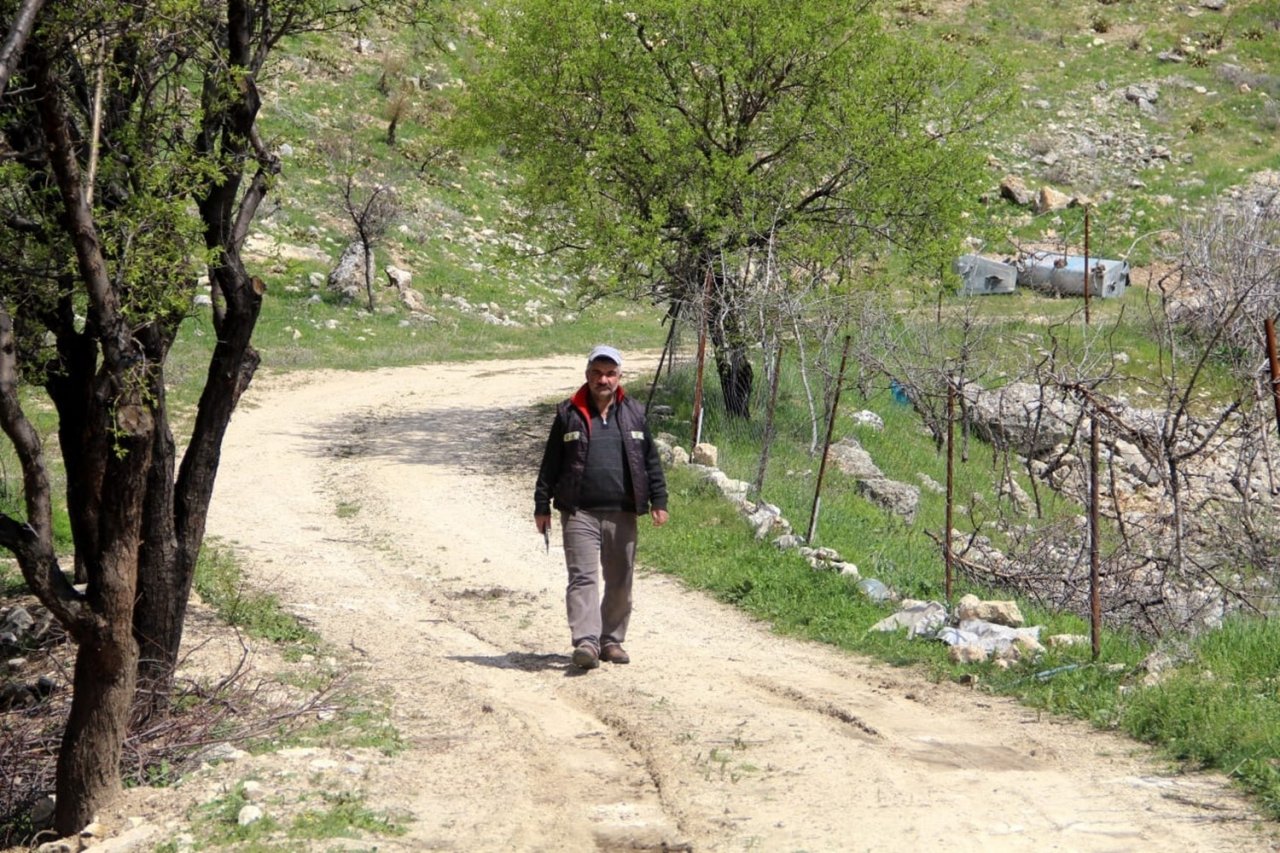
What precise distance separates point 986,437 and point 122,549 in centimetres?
1783

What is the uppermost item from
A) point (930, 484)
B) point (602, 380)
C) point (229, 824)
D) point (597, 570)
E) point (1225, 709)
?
point (602, 380)

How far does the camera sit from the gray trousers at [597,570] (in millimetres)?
8117

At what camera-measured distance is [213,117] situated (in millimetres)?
7039

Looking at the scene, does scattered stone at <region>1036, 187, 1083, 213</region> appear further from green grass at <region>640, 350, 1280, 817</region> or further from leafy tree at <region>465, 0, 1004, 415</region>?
green grass at <region>640, 350, 1280, 817</region>

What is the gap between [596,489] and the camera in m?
8.11

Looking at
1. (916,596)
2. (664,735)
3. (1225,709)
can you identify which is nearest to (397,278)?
(916,596)

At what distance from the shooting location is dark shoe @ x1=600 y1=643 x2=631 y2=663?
27.3 feet

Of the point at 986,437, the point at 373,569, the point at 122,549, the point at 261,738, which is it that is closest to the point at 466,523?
the point at 373,569

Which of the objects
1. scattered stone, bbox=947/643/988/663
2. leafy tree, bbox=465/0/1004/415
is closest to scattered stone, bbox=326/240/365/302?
leafy tree, bbox=465/0/1004/415

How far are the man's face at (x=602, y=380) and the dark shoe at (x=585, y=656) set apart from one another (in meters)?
1.41

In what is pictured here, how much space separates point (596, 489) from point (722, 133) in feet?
31.6


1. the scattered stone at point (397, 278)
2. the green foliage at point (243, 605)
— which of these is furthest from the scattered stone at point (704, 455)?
the scattered stone at point (397, 278)

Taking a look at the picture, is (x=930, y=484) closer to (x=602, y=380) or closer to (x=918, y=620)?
(x=918, y=620)

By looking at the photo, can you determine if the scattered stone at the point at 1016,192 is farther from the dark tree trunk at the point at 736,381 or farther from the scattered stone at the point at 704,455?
the scattered stone at the point at 704,455
